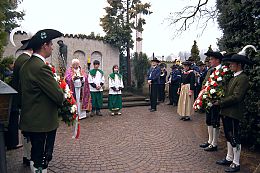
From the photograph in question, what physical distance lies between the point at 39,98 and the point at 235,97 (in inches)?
131

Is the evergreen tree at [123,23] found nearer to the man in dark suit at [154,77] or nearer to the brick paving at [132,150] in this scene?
the man in dark suit at [154,77]

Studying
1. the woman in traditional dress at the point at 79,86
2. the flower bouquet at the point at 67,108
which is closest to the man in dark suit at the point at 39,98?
the flower bouquet at the point at 67,108

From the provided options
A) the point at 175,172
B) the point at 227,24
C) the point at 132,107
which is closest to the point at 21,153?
the point at 175,172

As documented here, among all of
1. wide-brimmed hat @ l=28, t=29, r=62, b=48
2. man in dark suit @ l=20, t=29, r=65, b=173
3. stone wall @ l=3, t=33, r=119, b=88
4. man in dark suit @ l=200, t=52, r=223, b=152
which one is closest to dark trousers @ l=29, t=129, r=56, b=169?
man in dark suit @ l=20, t=29, r=65, b=173

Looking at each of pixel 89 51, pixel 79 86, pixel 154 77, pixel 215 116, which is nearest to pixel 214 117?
pixel 215 116

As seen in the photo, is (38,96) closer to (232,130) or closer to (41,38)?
(41,38)

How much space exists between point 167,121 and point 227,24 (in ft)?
13.4

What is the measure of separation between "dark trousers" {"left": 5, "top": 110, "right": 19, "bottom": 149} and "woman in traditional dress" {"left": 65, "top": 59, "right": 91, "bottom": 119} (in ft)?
10.3

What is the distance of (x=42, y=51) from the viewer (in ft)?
10.5

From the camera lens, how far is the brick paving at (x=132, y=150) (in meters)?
4.30

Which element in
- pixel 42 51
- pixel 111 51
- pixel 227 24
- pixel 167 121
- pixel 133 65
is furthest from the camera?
pixel 133 65

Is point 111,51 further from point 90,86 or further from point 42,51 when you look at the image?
point 42,51

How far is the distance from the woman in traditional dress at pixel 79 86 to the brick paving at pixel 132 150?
0.75m

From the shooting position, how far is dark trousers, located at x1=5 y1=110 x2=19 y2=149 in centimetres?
480
